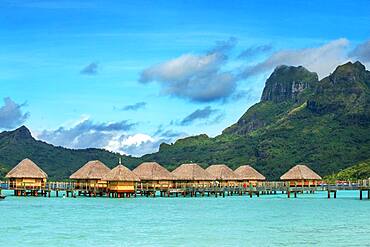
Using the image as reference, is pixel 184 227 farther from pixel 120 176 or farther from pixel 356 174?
pixel 356 174

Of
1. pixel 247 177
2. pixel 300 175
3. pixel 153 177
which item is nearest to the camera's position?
pixel 153 177

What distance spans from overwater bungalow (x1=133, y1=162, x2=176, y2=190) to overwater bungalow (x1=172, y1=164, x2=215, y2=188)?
172 centimetres

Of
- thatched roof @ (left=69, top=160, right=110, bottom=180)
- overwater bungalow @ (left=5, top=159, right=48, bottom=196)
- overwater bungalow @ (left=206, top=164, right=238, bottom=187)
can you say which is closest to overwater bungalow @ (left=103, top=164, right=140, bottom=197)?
thatched roof @ (left=69, top=160, right=110, bottom=180)

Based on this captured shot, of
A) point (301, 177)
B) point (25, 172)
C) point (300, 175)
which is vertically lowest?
point (301, 177)

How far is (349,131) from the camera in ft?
607

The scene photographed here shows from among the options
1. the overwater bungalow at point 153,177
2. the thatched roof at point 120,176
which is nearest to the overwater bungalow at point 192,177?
the overwater bungalow at point 153,177

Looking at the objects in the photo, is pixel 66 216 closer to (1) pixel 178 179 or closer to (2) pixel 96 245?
(2) pixel 96 245

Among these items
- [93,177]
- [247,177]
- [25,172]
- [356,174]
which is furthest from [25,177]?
[356,174]

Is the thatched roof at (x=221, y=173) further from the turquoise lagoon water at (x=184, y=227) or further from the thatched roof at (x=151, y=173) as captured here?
the turquoise lagoon water at (x=184, y=227)

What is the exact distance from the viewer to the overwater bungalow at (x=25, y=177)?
84.0 metres

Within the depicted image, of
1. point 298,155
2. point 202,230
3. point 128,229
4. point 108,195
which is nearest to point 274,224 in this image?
point 202,230

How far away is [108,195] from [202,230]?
45624 millimetres

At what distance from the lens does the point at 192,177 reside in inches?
3561

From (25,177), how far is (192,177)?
71.0ft
